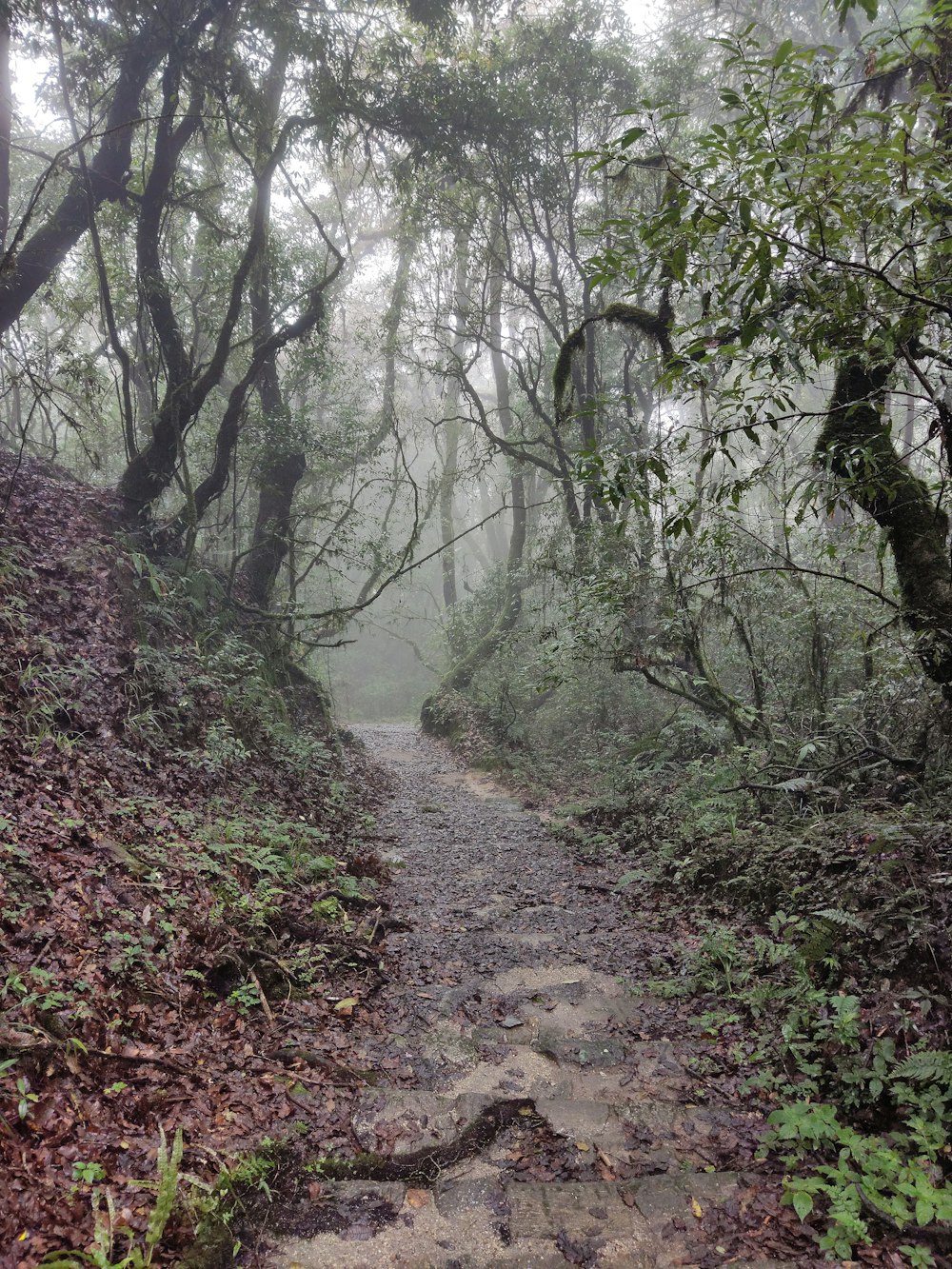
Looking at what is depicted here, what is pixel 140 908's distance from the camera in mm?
4367

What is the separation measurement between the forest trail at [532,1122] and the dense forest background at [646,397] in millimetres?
424

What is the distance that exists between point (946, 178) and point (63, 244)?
38.7ft

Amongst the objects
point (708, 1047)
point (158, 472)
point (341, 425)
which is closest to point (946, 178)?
point (708, 1047)

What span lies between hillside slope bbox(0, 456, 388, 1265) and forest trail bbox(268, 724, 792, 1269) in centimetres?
38

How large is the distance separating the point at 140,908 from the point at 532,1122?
258cm

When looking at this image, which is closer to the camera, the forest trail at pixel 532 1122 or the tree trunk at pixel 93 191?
the forest trail at pixel 532 1122

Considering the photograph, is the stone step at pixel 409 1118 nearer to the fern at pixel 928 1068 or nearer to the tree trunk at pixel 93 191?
the fern at pixel 928 1068

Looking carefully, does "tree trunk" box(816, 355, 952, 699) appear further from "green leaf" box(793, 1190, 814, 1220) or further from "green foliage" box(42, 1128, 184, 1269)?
"green foliage" box(42, 1128, 184, 1269)

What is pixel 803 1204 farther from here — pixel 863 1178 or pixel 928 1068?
pixel 928 1068

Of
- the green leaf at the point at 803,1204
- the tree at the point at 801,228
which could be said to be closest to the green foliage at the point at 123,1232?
the green leaf at the point at 803,1204

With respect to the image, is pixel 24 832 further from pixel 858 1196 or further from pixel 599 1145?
pixel 858 1196

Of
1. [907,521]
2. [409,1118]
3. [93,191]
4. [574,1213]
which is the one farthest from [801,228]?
[93,191]

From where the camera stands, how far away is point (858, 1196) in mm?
2750

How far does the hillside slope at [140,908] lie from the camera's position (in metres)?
2.91
